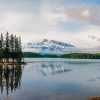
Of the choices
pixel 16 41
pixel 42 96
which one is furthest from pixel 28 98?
pixel 16 41

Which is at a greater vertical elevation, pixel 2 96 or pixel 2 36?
pixel 2 36

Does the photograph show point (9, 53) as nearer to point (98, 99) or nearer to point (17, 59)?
point (17, 59)

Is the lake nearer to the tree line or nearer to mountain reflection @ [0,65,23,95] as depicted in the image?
mountain reflection @ [0,65,23,95]

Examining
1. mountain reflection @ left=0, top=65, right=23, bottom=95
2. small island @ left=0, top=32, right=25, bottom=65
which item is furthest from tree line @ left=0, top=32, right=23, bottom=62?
mountain reflection @ left=0, top=65, right=23, bottom=95

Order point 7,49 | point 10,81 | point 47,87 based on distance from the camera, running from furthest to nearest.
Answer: point 7,49 < point 10,81 < point 47,87

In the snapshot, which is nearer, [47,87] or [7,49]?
[47,87]

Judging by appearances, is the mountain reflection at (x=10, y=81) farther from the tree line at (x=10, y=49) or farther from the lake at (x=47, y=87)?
the tree line at (x=10, y=49)

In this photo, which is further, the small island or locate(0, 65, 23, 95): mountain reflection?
the small island

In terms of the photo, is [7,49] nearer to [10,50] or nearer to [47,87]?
[10,50]

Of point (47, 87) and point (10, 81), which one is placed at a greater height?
point (10, 81)

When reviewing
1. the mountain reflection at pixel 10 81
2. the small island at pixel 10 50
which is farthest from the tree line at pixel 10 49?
the mountain reflection at pixel 10 81

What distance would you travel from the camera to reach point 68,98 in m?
34.1

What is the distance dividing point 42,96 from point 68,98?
3.01 meters

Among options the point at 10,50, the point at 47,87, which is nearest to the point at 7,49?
the point at 10,50
